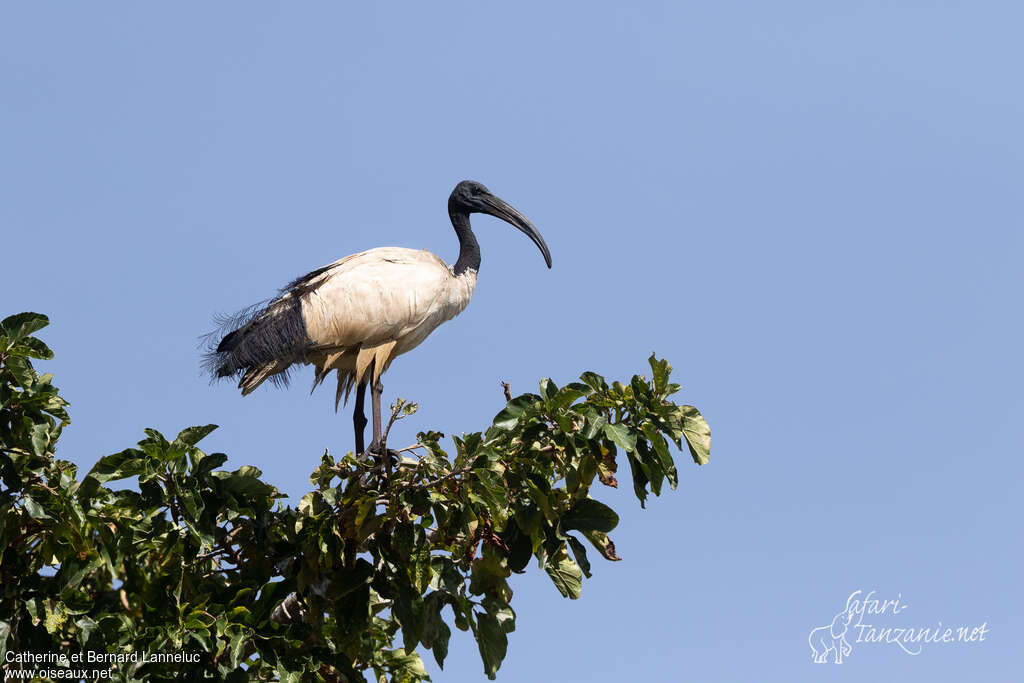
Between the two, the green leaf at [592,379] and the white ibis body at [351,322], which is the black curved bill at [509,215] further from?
the green leaf at [592,379]

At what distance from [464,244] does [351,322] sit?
1333mm

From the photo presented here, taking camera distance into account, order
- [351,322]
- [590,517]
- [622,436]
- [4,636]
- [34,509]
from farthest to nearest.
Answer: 1. [351,322]
2. [590,517]
3. [622,436]
4. [4,636]
5. [34,509]

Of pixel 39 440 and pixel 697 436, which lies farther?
pixel 697 436

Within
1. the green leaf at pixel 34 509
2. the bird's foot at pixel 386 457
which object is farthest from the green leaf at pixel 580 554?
the green leaf at pixel 34 509

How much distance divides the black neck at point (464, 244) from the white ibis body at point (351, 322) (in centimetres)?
26

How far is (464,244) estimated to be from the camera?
9.75 metres

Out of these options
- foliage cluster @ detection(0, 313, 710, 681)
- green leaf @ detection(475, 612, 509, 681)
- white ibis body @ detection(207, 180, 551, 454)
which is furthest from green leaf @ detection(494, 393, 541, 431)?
white ibis body @ detection(207, 180, 551, 454)

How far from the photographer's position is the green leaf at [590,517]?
612 centimetres

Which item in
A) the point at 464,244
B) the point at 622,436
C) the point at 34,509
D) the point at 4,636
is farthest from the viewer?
the point at 464,244

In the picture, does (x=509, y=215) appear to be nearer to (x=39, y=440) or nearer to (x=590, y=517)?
(x=590, y=517)

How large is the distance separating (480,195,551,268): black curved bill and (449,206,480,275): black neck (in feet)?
0.61

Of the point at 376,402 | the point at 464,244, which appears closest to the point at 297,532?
the point at 376,402

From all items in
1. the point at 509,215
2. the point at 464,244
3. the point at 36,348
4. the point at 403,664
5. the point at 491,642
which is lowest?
the point at 491,642

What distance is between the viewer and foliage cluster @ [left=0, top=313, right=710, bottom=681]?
5.66 metres
